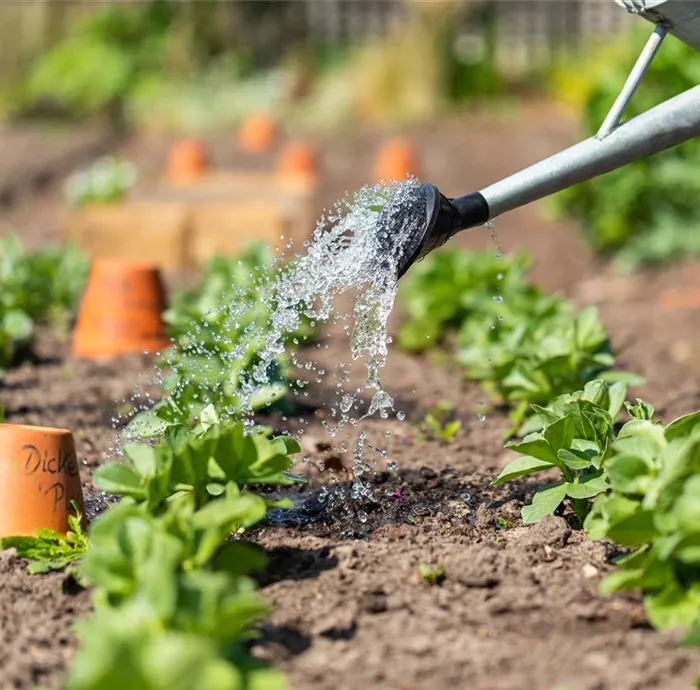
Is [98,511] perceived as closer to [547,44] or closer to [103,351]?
[103,351]

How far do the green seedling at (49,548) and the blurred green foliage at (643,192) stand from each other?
4994 mm

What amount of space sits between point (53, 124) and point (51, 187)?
3523 millimetres

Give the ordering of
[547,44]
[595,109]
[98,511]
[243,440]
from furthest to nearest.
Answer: [547,44], [595,109], [98,511], [243,440]

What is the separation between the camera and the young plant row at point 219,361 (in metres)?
2.83

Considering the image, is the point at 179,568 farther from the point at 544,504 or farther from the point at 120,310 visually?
the point at 120,310

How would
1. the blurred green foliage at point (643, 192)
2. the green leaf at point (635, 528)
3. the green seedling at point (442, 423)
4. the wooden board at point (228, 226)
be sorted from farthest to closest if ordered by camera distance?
the wooden board at point (228, 226)
the blurred green foliage at point (643, 192)
the green seedling at point (442, 423)
the green leaf at point (635, 528)

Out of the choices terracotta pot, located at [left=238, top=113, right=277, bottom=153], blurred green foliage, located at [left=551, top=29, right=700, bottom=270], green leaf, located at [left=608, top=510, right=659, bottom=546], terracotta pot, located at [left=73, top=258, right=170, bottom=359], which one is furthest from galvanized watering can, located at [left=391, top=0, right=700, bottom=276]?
terracotta pot, located at [left=238, top=113, right=277, bottom=153]

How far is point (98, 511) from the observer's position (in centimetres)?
280

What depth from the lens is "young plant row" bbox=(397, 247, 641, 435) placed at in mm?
3500

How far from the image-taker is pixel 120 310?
5062 mm

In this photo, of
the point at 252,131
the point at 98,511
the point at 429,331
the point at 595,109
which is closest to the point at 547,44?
the point at 252,131

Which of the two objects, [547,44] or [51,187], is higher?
[547,44]

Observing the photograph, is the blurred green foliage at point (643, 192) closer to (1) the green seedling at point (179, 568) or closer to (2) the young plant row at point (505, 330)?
(2) the young plant row at point (505, 330)

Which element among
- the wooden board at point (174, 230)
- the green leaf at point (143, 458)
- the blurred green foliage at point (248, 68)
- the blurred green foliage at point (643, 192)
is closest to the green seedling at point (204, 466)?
the green leaf at point (143, 458)
